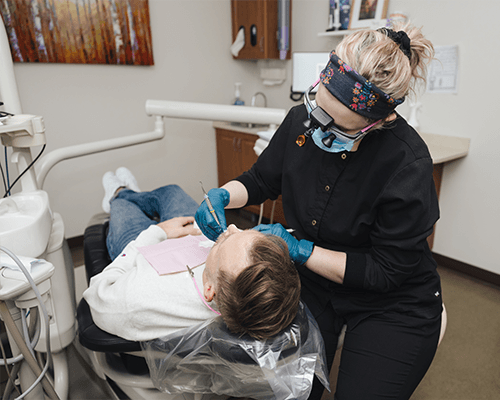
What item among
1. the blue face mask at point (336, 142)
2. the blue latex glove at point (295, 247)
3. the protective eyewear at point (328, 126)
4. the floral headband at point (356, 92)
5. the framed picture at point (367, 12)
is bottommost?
the blue latex glove at point (295, 247)

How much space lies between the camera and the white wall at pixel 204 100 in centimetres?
218

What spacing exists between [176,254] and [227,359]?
41 centimetres

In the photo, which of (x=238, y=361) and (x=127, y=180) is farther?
(x=127, y=180)

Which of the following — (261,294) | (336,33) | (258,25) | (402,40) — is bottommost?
(261,294)

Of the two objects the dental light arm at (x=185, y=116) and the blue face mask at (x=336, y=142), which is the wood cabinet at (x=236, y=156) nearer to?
the dental light arm at (x=185, y=116)

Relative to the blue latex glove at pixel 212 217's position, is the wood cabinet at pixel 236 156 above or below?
below

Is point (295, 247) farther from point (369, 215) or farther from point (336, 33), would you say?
point (336, 33)

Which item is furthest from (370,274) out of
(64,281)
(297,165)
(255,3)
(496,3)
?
(255,3)

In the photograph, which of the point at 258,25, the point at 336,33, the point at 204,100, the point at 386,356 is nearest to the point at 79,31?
the point at 204,100

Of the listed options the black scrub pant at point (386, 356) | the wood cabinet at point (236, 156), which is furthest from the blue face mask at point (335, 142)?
the wood cabinet at point (236, 156)

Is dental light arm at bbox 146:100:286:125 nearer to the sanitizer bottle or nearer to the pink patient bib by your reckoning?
the pink patient bib

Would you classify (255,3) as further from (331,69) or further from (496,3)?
(331,69)

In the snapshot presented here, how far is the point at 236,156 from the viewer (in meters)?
3.33

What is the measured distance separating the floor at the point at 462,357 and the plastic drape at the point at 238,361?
71cm
